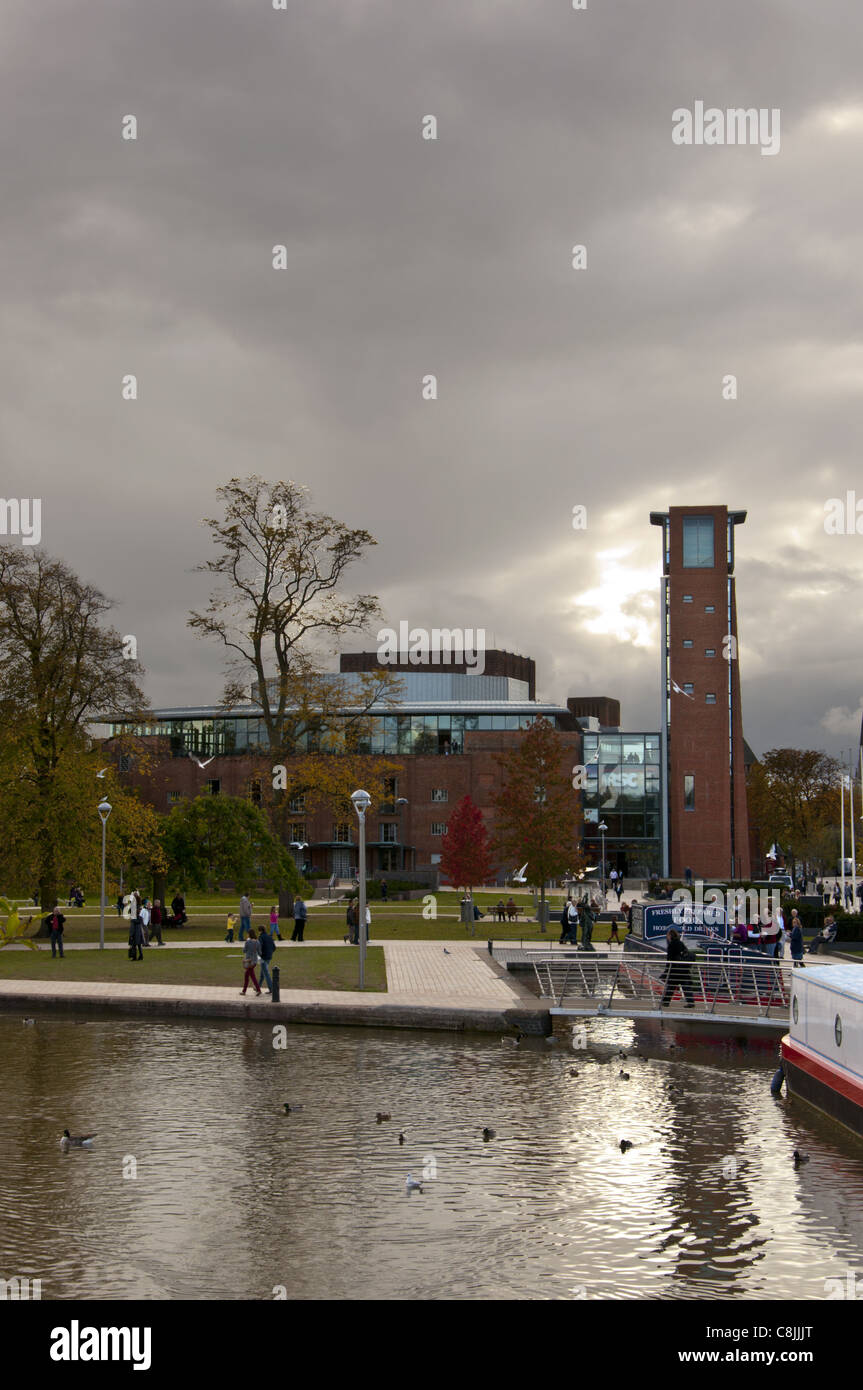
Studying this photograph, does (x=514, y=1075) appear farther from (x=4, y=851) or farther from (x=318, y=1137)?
(x=4, y=851)

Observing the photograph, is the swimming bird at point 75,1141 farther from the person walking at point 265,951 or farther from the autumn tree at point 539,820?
the autumn tree at point 539,820

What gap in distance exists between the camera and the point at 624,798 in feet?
334

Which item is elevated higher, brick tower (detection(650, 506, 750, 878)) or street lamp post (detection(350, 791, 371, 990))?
brick tower (detection(650, 506, 750, 878))

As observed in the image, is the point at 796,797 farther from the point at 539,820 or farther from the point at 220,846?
the point at 220,846

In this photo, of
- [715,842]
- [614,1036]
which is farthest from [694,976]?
[715,842]

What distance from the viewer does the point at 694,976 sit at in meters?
24.7

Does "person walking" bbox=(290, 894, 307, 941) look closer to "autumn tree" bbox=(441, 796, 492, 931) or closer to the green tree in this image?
the green tree

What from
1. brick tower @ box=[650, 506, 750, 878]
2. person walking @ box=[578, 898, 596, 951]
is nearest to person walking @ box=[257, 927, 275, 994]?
person walking @ box=[578, 898, 596, 951]

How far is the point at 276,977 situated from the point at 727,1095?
9519 millimetres

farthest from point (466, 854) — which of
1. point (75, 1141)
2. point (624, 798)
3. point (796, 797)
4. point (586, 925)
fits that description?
point (796, 797)

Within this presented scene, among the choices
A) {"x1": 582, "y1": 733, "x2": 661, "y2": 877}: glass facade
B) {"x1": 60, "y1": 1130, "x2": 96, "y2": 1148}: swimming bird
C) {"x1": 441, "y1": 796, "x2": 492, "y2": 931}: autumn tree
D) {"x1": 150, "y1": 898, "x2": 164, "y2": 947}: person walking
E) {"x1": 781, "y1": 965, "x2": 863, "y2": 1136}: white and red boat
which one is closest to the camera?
{"x1": 60, "y1": 1130, "x2": 96, "y2": 1148}: swimming bird

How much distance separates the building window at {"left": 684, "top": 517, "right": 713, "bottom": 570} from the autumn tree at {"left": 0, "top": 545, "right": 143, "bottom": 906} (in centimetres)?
5501

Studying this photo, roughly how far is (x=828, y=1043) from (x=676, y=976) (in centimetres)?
775

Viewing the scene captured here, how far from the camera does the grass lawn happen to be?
28.1 m
